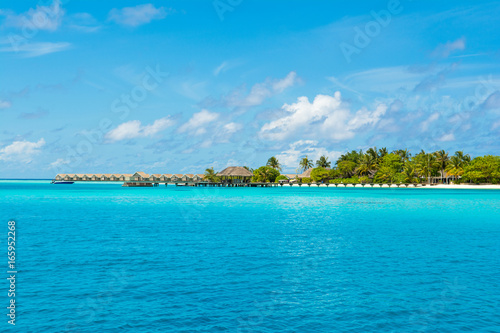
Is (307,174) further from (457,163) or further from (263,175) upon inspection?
(457,163)

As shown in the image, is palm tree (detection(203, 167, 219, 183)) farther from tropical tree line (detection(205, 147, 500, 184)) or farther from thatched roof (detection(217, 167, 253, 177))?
tropical tree line (detection(205, 147, 500, 184))

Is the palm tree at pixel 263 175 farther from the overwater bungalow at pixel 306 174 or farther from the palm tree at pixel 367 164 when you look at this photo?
the palm tree at pixel 367 164

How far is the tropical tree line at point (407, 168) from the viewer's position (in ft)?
412

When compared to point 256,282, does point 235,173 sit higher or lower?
higher

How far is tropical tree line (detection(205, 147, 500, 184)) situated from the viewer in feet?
412

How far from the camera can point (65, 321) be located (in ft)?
42.4

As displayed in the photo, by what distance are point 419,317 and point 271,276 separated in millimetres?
6518

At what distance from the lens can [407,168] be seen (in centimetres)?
13600

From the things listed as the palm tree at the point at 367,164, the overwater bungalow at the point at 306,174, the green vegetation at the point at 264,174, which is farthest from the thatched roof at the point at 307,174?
the palm tree at the point at 367,164

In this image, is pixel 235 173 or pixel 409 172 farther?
pixel 235 173

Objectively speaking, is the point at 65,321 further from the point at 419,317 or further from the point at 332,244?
the point at 332,244

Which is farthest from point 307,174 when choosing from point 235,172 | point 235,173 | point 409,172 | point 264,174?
point 409,172

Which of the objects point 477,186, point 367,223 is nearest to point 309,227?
point 367,223

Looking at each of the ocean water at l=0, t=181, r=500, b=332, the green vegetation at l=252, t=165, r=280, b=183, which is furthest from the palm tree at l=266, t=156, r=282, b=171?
the ocean water at l=0, t=181, r=500, b=332
